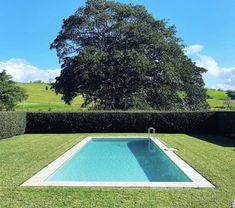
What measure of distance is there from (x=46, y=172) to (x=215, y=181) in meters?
3.82

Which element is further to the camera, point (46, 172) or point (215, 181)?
point (46, 172)

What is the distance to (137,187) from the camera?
681cm

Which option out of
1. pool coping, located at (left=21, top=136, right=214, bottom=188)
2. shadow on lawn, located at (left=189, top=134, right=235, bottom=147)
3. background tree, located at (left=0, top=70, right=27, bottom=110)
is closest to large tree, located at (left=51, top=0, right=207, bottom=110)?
shadow on lawn, located at (left=189, top=134, right=235, bottom=147)

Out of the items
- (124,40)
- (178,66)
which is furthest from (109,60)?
(178,66)

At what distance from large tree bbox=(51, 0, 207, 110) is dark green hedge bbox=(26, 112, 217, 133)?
5.66 metres

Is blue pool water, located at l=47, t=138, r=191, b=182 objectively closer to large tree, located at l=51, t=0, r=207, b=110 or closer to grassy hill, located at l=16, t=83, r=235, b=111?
large tree, located at l=51, t=0, r=207, b=110

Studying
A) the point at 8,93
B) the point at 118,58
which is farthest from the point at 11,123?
the point at 8,93

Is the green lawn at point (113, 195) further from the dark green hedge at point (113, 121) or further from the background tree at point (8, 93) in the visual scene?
the background tree at point (8, 93)

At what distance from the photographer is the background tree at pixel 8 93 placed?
42.0 metres

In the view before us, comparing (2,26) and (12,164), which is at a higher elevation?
(2,26)

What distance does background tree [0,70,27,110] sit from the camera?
42009 mm

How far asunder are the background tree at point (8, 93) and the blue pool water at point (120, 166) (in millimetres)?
28817

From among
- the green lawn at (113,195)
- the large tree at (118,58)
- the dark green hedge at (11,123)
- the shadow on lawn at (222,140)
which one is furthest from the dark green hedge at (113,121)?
the green lawn at (113,195)

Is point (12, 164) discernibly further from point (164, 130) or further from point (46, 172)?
point (164, 130)
